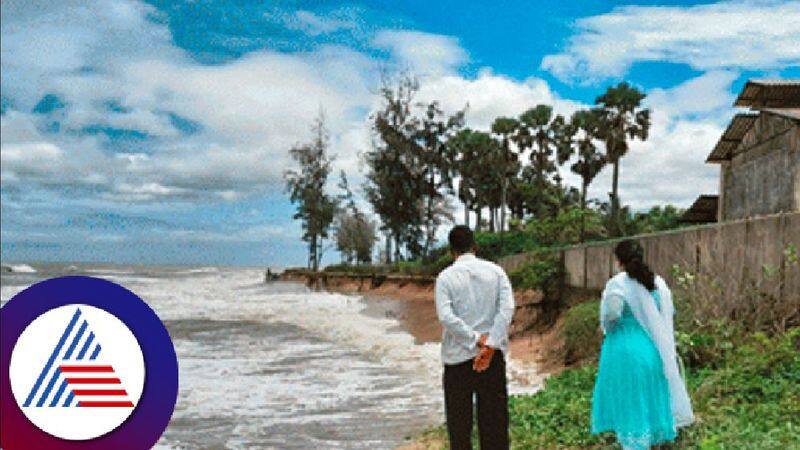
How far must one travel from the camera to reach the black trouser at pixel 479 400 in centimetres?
554

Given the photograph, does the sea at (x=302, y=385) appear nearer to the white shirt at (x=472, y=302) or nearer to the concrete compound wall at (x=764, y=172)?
the white shirt at (x=472, y=302)

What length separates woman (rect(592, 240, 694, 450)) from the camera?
600cm

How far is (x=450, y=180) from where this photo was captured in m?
52.6

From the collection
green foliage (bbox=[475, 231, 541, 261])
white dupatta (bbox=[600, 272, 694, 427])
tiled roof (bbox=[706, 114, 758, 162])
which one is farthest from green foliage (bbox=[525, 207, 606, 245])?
white dupatta (bbox=[600, 272, 694, 427])

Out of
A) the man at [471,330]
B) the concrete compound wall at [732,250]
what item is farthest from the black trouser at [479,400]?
the concrete compound wall at [732,250]

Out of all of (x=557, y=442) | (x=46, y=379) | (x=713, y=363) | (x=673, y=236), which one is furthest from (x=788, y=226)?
(x=46, y=379)

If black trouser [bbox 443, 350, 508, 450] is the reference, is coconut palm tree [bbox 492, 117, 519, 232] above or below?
above

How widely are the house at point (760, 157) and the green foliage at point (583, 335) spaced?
571cm

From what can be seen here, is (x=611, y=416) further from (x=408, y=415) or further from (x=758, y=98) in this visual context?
(x=758, y=98)

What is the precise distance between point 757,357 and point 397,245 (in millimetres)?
45174

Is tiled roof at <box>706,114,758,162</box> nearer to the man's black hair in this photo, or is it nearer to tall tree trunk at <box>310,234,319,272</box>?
the man's black hair

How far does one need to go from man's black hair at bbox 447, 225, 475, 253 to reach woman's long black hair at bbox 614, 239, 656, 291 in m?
1.16

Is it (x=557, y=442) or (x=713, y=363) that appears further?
(x=713, y=363)

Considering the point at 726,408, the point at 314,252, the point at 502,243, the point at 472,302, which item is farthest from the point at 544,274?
the point at 314,252
